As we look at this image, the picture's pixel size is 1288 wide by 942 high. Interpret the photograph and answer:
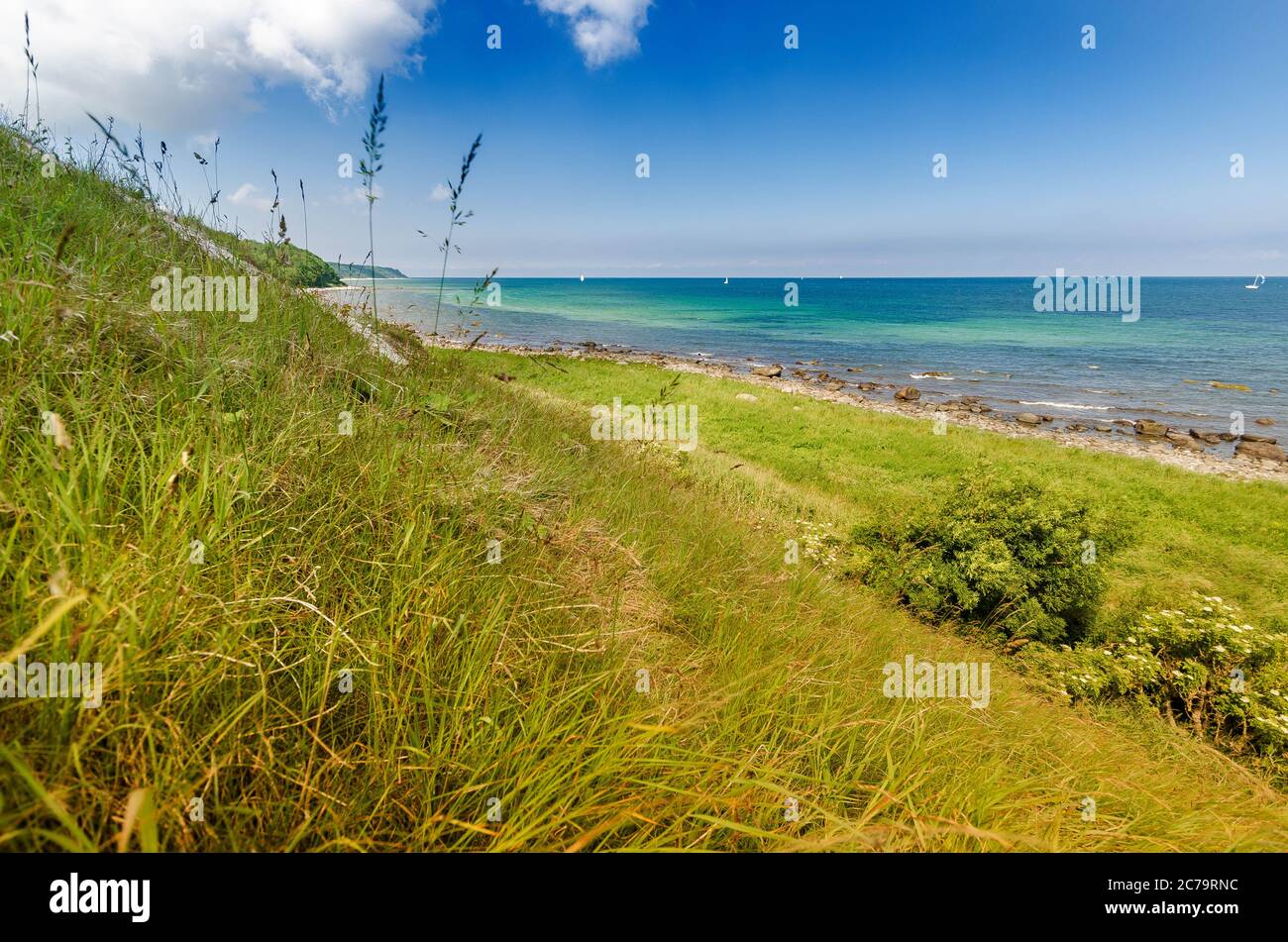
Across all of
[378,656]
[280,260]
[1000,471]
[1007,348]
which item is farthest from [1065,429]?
[1007,348]

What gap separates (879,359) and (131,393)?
51457 mm

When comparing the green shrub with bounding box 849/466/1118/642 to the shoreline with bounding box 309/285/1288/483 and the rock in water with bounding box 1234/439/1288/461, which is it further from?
the rock in water with bounding box 1234/439/1288/461

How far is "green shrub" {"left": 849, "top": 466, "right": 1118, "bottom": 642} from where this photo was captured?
702 cm

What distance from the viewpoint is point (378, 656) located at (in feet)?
5.87

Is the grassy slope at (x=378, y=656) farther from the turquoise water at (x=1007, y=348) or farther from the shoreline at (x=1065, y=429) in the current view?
the shoreline at (x=1065, y=429)

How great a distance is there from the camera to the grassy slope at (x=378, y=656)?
1354mm

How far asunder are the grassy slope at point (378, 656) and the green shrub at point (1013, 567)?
134 inches

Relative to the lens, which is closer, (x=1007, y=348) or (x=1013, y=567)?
(x=1013, y=567)

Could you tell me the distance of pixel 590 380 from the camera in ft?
91.7

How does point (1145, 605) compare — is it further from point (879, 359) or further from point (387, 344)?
point (879, 359)

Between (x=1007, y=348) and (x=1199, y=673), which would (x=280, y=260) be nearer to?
(x=1199, y=673)

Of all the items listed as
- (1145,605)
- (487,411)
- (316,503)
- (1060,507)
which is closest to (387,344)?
(487,411)

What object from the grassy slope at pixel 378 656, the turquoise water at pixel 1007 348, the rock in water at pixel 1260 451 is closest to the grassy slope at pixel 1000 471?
the grassy slope at pixel 378 656

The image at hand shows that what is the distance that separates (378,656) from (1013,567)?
795 cm
